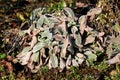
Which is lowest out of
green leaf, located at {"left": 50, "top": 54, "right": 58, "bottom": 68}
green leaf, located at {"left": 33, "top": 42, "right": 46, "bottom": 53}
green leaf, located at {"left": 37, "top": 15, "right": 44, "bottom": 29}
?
green leaf, located at {"left": 50, "top": 54, "right": 58, "bottom": 68}

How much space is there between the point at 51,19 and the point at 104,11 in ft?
2.62

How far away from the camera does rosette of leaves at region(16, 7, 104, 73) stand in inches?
184

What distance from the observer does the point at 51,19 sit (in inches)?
189

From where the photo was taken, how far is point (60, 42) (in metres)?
4.71

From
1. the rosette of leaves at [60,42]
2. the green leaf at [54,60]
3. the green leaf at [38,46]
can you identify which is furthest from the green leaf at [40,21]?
the green leaf at [54,60]

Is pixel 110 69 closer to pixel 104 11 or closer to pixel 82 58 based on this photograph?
pixel 82 58

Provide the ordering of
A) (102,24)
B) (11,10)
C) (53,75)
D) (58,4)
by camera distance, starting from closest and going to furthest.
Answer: (53,75) → (102,24) → (58,4) → (11,10)

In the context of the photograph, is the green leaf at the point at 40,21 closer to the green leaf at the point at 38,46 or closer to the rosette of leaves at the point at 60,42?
the rosette of leaves at the point at 60,42

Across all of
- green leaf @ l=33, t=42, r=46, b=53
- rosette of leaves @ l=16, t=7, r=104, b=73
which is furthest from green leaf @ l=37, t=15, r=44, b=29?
green leaf @ l=33, t=42, r=46, b=53

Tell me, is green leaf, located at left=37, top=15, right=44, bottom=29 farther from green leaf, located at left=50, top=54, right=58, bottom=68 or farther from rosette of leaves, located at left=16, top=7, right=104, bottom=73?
green leaf, located at left=50, top=54, right=58, bottom=68

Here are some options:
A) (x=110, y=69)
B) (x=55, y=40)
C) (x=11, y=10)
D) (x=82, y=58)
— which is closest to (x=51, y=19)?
(x=55, y=40)

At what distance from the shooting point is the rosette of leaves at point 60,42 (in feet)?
15.3

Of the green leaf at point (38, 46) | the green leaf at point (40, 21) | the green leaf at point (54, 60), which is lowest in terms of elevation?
the green leaf at point (54, 60)

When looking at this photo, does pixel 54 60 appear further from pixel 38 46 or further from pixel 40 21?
pixel 40 21
